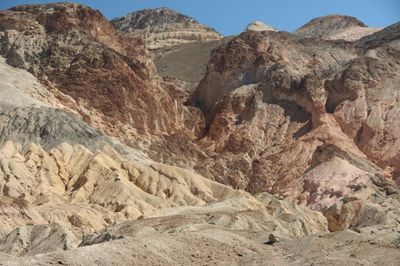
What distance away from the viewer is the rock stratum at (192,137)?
208 feet

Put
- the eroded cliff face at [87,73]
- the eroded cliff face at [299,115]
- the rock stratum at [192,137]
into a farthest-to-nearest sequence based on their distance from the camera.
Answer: the eroded cliff face at [87,73]
the eroded cliff face at [299,115]
the rock stratum at [192,137]

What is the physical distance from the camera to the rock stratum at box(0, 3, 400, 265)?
6325 centimetres

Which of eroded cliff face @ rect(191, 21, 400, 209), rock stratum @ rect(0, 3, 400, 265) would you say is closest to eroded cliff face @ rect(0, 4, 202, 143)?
rock stratum @ rect(0, 3, 400, 265)

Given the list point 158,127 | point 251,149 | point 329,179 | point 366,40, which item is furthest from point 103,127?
point 366,40

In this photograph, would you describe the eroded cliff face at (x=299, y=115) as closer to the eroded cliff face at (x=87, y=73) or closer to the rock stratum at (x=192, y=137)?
the rock stratum at (x=192, y=137)

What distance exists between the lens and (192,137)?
10706cm

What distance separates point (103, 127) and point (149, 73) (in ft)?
65.3

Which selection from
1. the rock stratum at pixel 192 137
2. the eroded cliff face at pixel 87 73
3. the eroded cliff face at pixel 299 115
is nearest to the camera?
the rock stratum at pixel 192 137

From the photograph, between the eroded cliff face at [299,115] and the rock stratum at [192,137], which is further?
the eroded cliff face at [299,115]

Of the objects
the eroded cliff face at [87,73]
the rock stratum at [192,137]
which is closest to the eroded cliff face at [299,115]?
the rock stratum at [192,137]

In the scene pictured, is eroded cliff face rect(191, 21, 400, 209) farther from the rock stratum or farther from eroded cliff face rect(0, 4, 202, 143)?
eroded cliff face rect(0, 4, 202, 143)

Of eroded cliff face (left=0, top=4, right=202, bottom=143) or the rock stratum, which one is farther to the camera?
eroded cliff face (left=0, top=4, right=202, bottom=143)

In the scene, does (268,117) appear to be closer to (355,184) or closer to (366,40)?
(355,184)

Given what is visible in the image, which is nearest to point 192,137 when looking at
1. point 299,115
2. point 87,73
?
point 299,115
